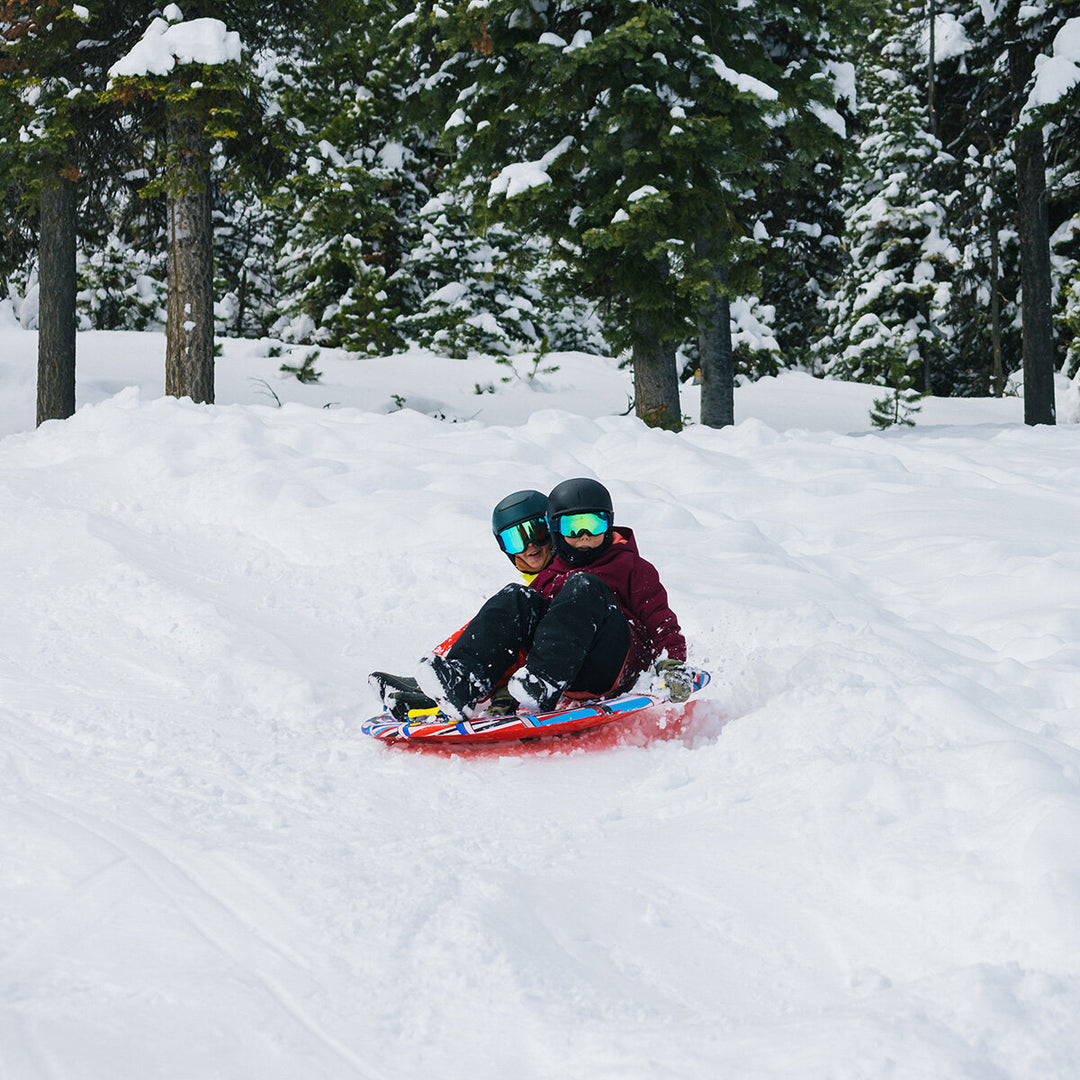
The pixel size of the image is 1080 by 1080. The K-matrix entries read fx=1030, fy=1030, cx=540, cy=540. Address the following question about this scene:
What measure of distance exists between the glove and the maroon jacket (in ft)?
0.83

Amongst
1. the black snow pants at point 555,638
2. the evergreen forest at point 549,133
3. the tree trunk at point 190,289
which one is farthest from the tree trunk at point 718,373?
the black snow pants at point 555,638

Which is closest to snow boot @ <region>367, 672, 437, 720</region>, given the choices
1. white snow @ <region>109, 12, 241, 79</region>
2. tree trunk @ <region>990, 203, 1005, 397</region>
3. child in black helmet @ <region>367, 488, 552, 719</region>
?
child in black helmet @ <region>367, 488, 552, 719</region>

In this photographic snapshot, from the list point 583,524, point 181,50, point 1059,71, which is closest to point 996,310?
point 1059,71

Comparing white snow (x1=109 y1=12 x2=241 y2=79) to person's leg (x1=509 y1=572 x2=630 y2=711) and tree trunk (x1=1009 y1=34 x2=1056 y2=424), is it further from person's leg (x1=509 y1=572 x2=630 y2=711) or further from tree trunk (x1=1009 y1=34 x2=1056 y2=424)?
tree trunk (x1=1009 y1=34 x2=1056 y2=424)

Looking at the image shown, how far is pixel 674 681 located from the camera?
408cm

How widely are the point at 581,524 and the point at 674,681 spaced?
80cm

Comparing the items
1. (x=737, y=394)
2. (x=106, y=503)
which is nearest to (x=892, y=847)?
(x=106, y=503)

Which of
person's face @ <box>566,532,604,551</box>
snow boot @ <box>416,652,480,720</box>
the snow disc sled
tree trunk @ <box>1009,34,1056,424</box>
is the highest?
tree trunk @ <box>1009,34,1056,424</box>

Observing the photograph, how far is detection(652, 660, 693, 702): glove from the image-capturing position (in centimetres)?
408

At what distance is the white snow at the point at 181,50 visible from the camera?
973cm

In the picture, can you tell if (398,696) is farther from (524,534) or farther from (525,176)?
(525,176)

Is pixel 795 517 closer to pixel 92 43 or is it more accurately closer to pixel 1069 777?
pixel 1069 777

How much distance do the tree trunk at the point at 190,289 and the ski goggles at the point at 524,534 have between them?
7.82 meters

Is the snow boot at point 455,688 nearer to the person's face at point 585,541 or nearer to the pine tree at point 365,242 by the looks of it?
the person's face at point 585,541
